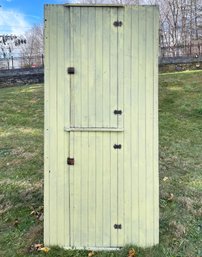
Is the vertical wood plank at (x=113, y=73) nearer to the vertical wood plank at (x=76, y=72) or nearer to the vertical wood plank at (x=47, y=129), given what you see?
the vertical wood plank at (x=76, y=72)

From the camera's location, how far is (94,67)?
9.29ft

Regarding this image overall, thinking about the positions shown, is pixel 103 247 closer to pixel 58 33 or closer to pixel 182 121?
pixel 58 33

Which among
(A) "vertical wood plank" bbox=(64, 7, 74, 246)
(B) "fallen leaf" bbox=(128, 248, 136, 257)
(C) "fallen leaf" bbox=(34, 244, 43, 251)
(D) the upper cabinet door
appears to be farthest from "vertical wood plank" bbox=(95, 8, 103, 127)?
(C) "fallen leaf" bbox=(34, 244, 43, 251)

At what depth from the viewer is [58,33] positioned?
9.14 ft

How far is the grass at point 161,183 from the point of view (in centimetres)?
318

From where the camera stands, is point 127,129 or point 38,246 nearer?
point 127,129

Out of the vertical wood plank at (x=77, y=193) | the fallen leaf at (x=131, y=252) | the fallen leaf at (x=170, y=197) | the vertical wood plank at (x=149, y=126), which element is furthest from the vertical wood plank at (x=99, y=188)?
the fallen leaf at (x=170, y=197)

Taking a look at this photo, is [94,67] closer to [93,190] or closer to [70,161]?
[70,161]

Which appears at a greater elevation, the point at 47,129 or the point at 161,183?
the point at 47,129

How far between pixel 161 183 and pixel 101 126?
7.33 feet

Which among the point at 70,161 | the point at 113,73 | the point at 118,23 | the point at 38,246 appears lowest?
the point at 38,246

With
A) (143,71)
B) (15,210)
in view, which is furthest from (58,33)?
(15,210)

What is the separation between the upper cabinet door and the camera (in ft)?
9.12

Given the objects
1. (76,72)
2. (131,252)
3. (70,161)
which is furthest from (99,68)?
(131,252)
